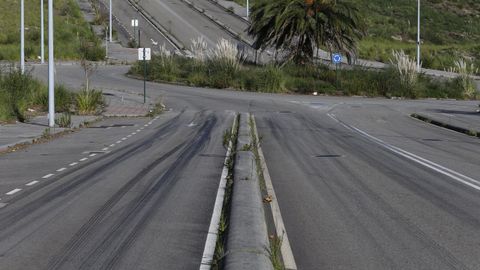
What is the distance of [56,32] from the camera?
62.6m

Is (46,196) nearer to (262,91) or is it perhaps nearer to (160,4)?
(262,91)

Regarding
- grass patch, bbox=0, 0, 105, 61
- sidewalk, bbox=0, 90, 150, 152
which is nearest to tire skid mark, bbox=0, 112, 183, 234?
sidewalk, bbox=0, 90, 150, 152

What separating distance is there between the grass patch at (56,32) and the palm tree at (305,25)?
18.1 metres

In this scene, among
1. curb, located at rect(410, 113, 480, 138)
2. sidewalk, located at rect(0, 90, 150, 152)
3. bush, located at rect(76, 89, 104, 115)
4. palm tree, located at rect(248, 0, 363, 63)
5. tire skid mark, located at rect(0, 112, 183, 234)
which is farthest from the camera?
palm tree, located at rect(248, 0, 363, 63)

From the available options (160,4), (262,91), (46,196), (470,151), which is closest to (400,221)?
(46,196)

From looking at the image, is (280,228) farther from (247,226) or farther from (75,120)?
(75,120)

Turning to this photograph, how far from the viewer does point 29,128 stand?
22.5 m

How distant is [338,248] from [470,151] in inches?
431

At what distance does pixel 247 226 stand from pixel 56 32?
57.7 m

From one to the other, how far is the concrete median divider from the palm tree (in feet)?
107

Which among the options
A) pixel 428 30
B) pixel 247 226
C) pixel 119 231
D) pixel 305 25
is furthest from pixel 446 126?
pixel 428 30

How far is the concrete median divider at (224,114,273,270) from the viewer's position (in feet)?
22.0

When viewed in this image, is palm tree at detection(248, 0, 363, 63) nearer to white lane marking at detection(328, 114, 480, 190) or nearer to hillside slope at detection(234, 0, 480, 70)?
hillside slope at detection(234, 0, 480, 70)

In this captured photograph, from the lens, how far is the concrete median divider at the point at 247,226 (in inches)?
264
